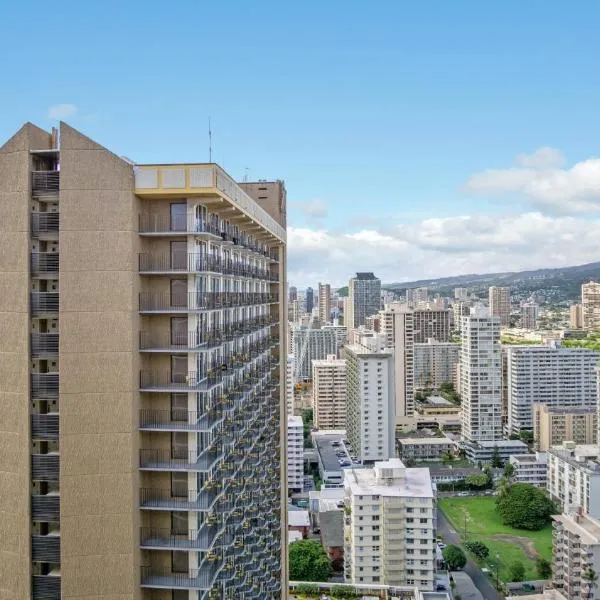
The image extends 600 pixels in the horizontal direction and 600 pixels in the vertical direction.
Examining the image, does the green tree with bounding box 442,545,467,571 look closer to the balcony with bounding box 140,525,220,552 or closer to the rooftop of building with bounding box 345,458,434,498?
the rooftop of building with bounding box 345,458,434,498

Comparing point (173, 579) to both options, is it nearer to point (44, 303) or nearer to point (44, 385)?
point (44, 385)

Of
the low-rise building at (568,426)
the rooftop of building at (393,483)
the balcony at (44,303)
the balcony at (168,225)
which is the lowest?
the low-rise building at (568,426)

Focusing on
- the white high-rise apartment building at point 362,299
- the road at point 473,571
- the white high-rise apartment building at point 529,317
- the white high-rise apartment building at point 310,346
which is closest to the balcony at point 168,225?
the road at point 473,571

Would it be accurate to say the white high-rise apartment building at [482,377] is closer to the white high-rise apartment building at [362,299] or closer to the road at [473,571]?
the road at [473,571]

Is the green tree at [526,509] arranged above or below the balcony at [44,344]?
below

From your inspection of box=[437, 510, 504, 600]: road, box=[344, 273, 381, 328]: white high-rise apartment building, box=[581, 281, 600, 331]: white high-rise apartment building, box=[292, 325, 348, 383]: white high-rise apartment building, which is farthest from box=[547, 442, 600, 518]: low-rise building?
box=[344, 273, 381, 328]: white high-rise apartment building

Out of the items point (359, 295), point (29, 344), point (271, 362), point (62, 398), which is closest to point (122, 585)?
point (62, 398)

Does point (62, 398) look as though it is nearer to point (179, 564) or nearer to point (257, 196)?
point (179, 564)
